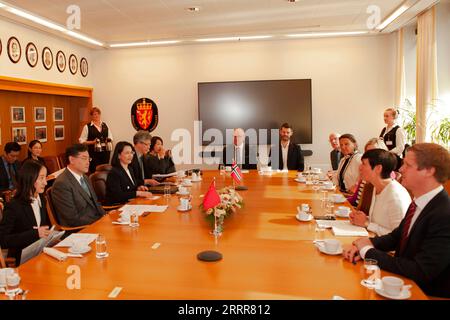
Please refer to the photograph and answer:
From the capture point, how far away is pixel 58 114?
8289 mm

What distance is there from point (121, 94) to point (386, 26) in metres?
5.75

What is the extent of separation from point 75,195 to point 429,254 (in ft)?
9.80

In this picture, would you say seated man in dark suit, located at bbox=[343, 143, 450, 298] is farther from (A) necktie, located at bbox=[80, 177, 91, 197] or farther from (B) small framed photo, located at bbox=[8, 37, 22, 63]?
(B) small framed photo, located at bbox=[8, 37, 22, 63]

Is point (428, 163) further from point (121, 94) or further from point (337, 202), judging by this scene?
point (121, 94)

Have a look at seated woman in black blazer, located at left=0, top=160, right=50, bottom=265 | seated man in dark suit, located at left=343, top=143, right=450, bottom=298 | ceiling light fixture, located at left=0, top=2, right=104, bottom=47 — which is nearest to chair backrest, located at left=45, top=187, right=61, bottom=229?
seated woman in black blazer, located at left=0, top=160, right=50, bottom=265

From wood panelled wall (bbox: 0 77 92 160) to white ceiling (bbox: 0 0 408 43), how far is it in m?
1.19

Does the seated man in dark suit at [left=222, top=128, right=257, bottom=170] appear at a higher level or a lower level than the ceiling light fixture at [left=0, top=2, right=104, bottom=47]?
lower

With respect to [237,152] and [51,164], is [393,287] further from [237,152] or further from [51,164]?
[51,164]

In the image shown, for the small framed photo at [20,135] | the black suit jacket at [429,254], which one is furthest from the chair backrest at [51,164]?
the black suit jacket at [429,254]

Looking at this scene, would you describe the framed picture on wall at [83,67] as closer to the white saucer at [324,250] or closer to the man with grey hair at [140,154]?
the man with grey hair at [140,154]

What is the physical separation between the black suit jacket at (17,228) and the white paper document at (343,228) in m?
2.22

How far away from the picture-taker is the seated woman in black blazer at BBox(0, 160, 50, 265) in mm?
2885

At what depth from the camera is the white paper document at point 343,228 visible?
2.78 metres

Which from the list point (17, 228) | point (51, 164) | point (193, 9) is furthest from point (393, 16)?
point (51, 164)
